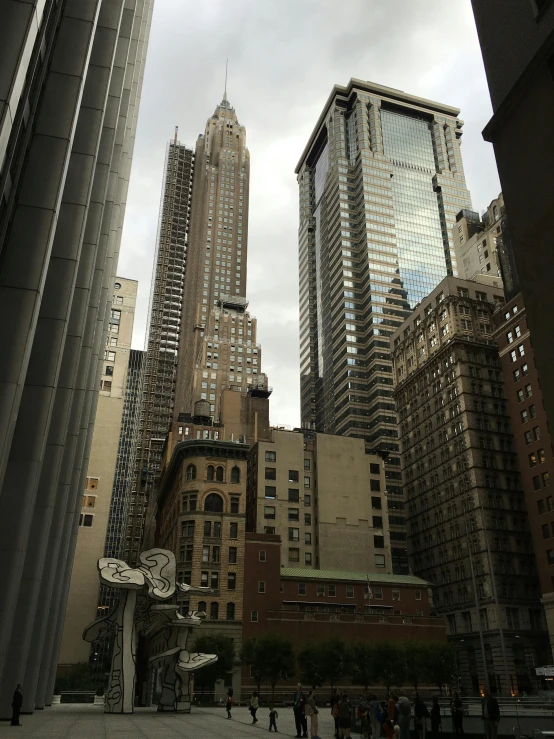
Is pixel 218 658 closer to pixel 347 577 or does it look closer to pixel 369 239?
pixel 347 577

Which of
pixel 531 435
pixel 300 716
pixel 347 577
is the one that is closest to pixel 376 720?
pixel 300 716

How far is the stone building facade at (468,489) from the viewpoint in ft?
257

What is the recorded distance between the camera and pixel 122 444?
17500 cm

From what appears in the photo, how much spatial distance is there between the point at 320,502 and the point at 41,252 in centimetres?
8011

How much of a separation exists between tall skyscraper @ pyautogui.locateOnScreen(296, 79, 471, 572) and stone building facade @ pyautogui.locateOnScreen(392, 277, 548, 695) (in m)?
22.2

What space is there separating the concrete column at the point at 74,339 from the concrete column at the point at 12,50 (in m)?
14.3

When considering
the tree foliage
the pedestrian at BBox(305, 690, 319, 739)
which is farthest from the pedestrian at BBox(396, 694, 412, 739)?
the tree foliage

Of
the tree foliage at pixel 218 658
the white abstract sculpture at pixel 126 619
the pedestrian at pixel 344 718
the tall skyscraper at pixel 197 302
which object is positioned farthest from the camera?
the tall skyscraper at pixel 197 302

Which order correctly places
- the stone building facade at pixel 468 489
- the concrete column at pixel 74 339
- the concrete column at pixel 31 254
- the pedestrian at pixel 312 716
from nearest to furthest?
the concrete column at pixel 31 254, the pedestrian at pixel 312 716, the concrete column at pixel 74 339, the stone building facade at pixel 468 489

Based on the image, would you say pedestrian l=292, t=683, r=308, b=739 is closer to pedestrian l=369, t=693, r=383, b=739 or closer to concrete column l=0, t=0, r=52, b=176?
pedestrian l=369, t=693, r=383, b=739

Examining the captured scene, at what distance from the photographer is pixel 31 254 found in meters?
15.7

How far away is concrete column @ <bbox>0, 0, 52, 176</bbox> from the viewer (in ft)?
34.9

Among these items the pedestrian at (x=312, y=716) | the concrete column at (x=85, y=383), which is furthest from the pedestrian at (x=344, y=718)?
the concrete column at (x=85, y=383)

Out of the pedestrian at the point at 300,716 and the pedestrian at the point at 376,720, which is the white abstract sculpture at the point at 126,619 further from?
the pedestrian at the point at 376,720
